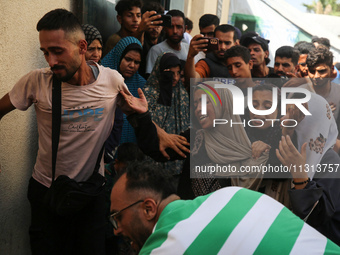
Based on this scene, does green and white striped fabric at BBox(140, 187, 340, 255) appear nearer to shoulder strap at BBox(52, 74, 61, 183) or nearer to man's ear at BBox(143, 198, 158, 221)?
man's ear at BBox(143, 198, 158, 221)

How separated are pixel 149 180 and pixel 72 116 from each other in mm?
802

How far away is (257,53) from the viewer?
6133 millimetres

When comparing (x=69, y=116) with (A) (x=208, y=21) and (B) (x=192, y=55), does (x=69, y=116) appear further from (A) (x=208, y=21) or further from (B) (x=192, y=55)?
(A) (x=208, y=21)

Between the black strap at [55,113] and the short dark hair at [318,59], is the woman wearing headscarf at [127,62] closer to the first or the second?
the black strap at [55,113]

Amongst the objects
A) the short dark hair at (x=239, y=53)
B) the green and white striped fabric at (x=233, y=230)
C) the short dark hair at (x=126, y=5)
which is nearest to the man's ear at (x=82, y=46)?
the green and white striped fabric at (x=233, y=230)

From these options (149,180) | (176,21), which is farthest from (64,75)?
(176,21)

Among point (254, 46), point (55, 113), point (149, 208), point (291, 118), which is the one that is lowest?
point (149, 208)

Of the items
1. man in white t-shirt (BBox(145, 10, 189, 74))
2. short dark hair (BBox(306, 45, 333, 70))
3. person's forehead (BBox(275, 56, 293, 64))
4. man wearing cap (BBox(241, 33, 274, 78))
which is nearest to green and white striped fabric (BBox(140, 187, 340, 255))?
man in white t-shirt (BBox(145, 10, 189, 74))

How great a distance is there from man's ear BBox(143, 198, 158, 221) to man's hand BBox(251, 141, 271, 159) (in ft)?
5.11

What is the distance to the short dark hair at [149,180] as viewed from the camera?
268cm

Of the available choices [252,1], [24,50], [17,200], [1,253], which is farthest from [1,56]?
[252,1]

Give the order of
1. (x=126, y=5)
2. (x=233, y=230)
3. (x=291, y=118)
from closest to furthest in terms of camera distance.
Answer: (x=233, y=230), (x=291, y=118), (x=126, y=5)

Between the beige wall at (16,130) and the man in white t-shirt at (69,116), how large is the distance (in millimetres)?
704

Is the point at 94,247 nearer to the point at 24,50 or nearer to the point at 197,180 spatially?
the point at 197,180
